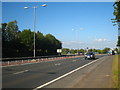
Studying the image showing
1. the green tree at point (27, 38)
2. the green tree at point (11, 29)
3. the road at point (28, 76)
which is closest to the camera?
the road at point (28, 76)

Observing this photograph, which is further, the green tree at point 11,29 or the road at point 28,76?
the green tree at point 11,29

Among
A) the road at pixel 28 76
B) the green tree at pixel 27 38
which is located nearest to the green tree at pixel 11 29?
the green tree at pixel 27 38

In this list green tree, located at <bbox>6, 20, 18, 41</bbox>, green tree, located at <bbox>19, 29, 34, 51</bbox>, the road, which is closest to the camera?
the road

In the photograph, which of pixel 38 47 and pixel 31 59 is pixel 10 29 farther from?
pixel 31 59

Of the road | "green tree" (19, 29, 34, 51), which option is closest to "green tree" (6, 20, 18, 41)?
"green tree" (19, 29, 34, 51)

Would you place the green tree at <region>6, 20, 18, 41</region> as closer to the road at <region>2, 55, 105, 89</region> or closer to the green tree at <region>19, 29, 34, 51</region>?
the green tree at <region>19, 29, 34, 51</region>

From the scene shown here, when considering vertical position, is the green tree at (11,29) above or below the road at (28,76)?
above

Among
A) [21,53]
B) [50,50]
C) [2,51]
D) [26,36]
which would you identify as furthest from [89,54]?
[50,50]

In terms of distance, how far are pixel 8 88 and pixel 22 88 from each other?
26.7 inches

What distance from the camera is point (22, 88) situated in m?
10.5

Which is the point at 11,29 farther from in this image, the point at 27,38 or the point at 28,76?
the point at 28,76

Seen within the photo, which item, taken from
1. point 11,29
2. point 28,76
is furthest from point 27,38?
point 28,76

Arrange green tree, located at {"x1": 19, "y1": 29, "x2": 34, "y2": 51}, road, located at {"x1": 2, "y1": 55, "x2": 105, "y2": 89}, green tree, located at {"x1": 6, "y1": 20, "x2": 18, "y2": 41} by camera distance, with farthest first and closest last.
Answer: green tree, located at {"x1": 19, "y1": 29, "x2": 34, "y2": 51} → green tree, located at {"x1": 6, "y1": 20, "x2": 18, "y2": 41} → road, located at {"x1": 2, "y1": 55, "x2": 105, "y2": 89}

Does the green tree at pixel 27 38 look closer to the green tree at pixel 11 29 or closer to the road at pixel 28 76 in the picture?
the green tree at pixel 11 29
